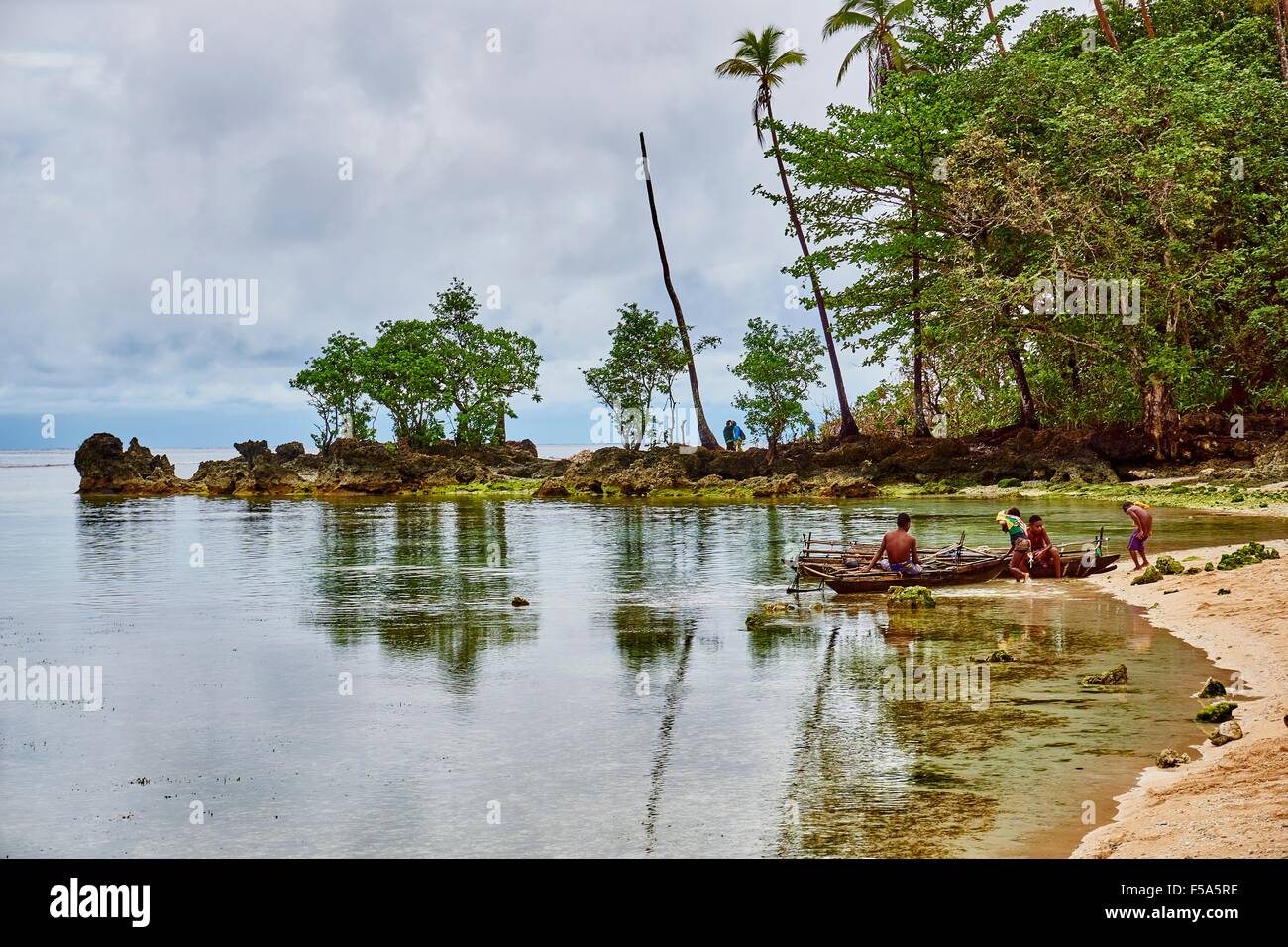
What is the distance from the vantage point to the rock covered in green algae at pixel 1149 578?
67.4 feet

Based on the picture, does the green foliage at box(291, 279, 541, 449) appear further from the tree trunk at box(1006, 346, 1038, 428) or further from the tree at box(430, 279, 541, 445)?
the tree trunk at box(1006, 346, 1038, 428)

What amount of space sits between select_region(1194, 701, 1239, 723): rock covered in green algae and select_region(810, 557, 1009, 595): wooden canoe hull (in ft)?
30.5

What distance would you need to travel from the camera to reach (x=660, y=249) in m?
62.2

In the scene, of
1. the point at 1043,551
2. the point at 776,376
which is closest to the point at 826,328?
the point at 776,376

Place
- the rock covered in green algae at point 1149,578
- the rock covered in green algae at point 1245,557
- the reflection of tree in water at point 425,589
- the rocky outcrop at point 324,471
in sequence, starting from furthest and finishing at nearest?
the rocky outcrop at point 324,471
the rock covered in green algae at point 1149,578
the rock covered in green algae at point 1245,557
the reflection of tree in water at point 425,589

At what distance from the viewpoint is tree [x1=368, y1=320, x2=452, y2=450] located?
6550 cm

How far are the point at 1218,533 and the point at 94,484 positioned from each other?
6196 cm

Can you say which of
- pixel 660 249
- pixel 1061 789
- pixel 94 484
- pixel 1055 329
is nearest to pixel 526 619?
pixel 1061 789

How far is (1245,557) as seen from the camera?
20.2 meters

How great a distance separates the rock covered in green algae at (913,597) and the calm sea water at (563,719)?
1.32 feet

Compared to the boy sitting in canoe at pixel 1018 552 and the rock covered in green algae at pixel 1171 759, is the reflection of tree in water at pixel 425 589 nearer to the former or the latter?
the rock covered in green algae at pixel 1171 759

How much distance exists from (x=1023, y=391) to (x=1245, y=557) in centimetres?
3019

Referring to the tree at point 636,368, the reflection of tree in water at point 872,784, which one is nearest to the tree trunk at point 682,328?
the tree at point 636,368

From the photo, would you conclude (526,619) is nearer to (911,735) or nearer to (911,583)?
(911,583)
